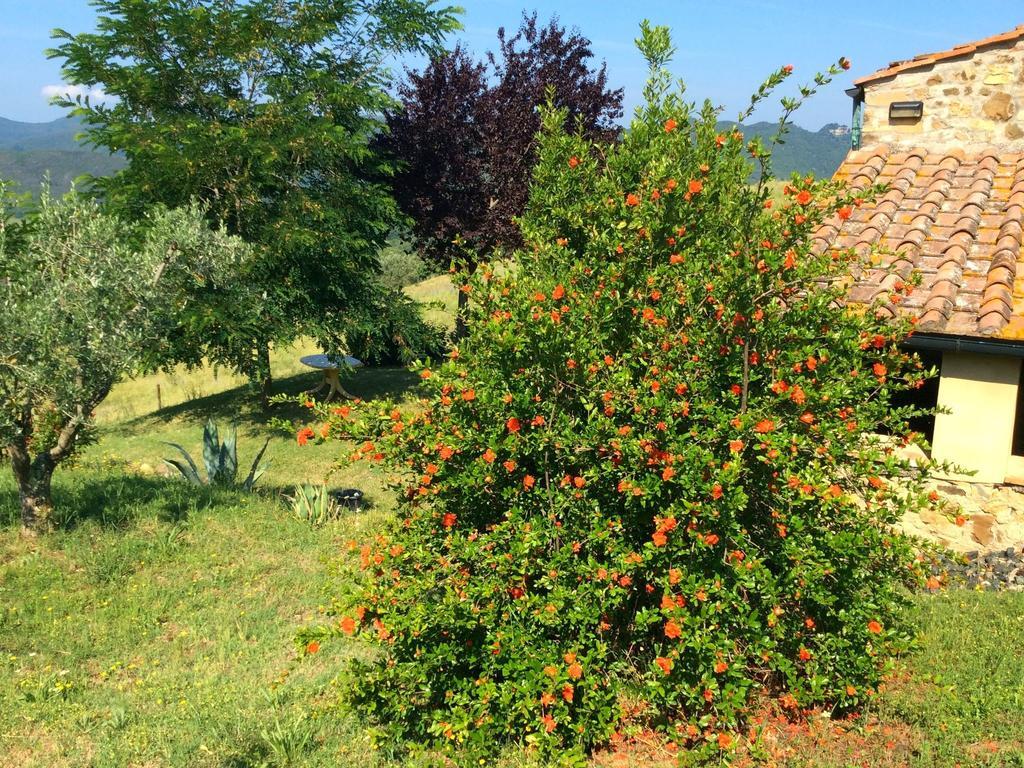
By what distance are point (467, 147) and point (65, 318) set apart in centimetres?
1449

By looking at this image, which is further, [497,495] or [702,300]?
[497,495]

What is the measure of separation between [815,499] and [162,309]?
269 inches

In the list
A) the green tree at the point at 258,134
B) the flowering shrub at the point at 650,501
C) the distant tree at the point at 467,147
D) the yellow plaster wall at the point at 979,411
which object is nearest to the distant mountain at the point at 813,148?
the distant tree at the point at 467,147

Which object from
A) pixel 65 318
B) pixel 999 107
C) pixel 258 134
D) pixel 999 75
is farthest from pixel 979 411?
pixel 258 134

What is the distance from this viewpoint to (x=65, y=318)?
7285 millimetres

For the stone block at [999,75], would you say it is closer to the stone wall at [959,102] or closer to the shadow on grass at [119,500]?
the stone wall at [959,102]

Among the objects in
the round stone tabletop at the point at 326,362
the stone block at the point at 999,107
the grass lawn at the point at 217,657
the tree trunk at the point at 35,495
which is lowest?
the grass lawn at the point at 217,657

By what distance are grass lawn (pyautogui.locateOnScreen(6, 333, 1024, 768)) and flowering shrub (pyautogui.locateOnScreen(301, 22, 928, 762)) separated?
421 millimetres

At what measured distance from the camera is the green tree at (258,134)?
48.8 feet

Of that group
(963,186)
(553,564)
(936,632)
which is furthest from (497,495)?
(963,186)

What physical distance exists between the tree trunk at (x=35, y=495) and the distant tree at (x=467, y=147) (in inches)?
494

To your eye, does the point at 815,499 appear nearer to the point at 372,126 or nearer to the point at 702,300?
the point at 702,300

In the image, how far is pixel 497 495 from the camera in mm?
5277

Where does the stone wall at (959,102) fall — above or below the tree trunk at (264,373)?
above
